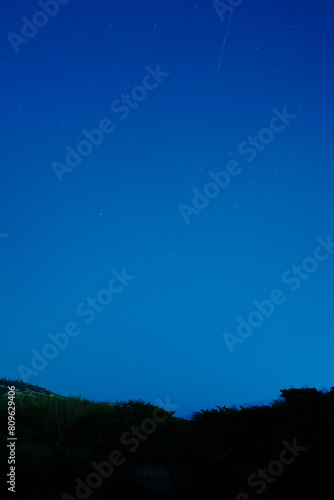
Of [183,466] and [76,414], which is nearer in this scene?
[183,466]

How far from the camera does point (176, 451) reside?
40.9ft

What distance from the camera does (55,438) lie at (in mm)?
13695

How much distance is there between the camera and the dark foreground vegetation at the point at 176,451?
1032 centimetres

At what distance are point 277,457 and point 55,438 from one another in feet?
22.4

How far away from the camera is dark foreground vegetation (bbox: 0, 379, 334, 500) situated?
1032 cm

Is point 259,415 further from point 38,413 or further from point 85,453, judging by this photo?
point 38,413

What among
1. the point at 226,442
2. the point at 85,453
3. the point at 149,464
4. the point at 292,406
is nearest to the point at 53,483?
the point at 85,453

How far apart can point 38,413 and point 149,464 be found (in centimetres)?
517

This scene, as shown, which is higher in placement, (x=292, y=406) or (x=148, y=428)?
(x=148, y=428)

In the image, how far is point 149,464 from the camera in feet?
39.7

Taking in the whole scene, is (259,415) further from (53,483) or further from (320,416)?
(53,483)

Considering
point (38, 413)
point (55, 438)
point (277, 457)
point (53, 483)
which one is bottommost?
point (277, 457)

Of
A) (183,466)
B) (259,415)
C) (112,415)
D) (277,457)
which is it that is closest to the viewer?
(277,457)

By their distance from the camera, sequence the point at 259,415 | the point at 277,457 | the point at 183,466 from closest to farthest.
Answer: the point at 277,457
the point at 183,466
the point at 259,415
